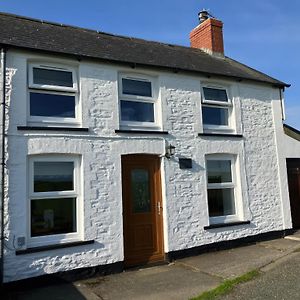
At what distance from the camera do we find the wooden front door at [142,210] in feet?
26.8

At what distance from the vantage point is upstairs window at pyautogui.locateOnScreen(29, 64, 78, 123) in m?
7.57

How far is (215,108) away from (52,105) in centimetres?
458

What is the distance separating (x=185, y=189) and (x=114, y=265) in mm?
2504

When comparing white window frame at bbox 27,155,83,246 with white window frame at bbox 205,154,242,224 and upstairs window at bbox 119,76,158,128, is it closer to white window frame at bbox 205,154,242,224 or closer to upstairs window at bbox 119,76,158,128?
upstairs window at bbox 119,76,158,128

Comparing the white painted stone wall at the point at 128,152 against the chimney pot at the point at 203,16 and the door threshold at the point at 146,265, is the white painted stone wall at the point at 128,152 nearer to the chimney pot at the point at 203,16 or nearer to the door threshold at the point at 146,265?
the door threshold at the point at 146,265

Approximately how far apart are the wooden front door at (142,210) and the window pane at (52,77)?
2138 millimetres

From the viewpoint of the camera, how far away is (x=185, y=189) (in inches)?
348

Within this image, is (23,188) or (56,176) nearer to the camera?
(23,188)

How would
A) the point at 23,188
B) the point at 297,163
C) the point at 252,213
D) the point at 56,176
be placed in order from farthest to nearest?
1. the point at 297,163
2. the point at 252,213
3. the point at 56,176
4. the point at 23,188

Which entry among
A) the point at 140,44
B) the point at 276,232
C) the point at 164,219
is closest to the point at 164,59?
the point at 140,44

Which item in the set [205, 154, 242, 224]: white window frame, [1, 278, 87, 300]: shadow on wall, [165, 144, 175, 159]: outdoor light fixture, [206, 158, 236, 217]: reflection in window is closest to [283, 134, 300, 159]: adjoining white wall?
[205, 154, 242, 224]: white window frame

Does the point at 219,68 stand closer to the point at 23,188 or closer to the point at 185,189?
the point at 185,189

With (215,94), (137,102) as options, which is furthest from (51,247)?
(215,94)

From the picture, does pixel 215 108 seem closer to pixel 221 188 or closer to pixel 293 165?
pixel 221 188
